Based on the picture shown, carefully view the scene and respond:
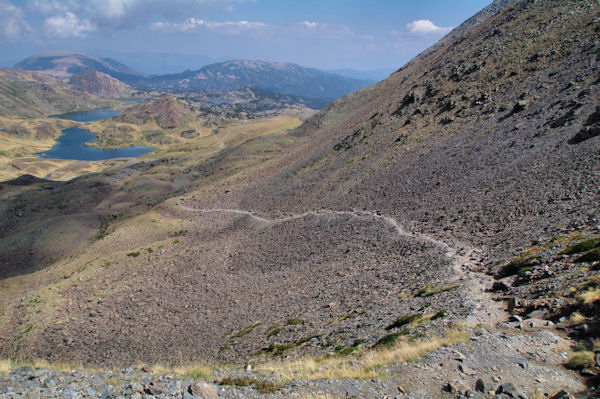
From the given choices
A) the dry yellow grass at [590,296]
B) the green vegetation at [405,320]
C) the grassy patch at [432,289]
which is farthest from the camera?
the grassy patch at [432,289]

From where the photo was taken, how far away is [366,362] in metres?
13.0

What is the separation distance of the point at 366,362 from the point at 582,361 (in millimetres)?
7065

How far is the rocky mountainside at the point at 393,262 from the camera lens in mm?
11805

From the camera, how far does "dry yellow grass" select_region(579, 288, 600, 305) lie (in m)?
11.7

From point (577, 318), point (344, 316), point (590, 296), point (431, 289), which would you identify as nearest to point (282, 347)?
point (344, 316)

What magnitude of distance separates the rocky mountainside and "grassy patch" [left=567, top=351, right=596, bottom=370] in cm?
7

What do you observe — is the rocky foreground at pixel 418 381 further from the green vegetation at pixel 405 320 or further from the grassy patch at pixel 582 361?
the green vegetation at pixel 405 320

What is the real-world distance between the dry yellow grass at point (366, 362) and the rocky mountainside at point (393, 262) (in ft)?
0.36

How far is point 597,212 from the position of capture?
19719mm

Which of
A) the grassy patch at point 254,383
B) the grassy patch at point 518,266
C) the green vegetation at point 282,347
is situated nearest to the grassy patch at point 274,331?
the green vegetation at point 282,347

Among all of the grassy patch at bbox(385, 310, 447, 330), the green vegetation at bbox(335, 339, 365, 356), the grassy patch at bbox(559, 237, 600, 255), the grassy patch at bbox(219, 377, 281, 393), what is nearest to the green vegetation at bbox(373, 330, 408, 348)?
the grassy patch at bbox(385, 310, 447, 330)

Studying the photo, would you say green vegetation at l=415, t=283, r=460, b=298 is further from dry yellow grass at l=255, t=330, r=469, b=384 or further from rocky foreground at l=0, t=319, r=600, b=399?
rocky foreground at l=0, t=319, r=600, b=399

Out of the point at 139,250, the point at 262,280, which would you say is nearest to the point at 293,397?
the point at 262,280

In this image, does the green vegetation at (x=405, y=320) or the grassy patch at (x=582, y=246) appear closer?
the grassy patch at (x=582, y=246)
